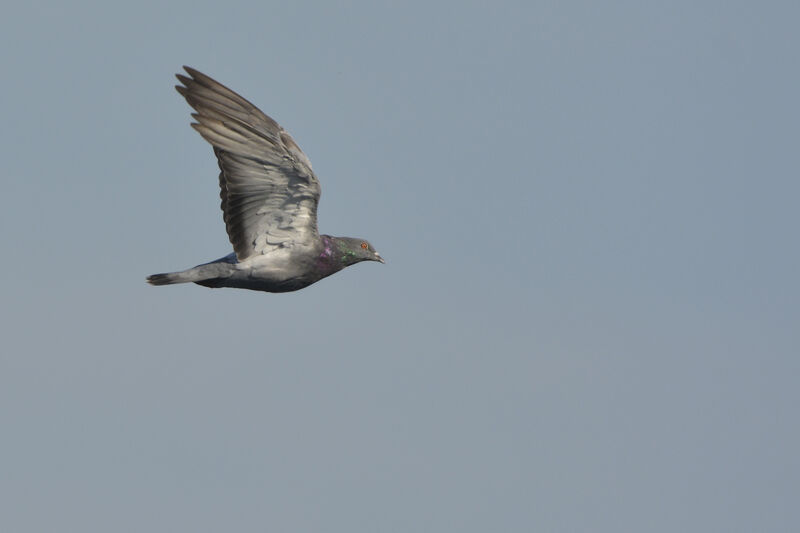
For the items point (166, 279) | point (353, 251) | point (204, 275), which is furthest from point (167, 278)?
point (353, 251)

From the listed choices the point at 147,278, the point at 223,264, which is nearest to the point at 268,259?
the point at 223,264

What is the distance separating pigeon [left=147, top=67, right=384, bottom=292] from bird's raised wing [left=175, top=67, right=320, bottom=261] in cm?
2

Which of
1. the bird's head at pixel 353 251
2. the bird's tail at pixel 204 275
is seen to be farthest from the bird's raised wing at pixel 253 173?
the bird's head at pixel 353 251

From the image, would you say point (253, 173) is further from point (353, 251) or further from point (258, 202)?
point (353, 251)

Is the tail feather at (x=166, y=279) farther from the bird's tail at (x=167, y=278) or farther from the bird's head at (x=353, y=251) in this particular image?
the bird's head at (x=353, y=251)

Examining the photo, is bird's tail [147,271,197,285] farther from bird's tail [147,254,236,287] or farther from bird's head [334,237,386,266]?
bird's head [334,237,386,266]

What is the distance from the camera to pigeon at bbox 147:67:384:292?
895 inches

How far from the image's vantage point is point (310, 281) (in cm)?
2500

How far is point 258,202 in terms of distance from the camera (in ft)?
77.9

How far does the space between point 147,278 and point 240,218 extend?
2435 millimetres

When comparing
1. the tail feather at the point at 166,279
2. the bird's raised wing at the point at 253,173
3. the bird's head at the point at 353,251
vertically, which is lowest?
the tail feather at the point at 166,279

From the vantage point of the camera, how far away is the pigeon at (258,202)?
2273 cm

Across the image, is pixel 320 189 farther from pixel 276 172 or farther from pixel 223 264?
pixel 223 264

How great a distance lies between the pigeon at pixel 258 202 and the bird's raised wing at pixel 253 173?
0.02 m
